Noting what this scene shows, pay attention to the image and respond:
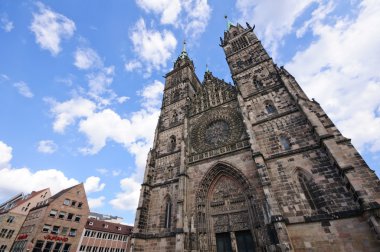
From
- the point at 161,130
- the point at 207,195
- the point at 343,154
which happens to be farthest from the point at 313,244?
the point at 161,130

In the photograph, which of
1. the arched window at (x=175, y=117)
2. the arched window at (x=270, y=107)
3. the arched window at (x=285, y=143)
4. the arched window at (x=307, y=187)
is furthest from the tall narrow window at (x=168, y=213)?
the arched window at (x=270, y=107)

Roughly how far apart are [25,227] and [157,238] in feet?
90.8

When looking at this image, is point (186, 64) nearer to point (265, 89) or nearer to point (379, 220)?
point (265, 89)

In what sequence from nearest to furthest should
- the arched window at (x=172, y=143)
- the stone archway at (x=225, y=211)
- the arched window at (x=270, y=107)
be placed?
the stone archway at (x=225, y=211), the arched window at (x=270, y=107), the arched window at (x=172, y=143)

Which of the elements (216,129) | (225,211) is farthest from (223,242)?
(216,129)

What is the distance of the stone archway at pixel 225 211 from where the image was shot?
12.2 meters

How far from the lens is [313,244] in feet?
30.9

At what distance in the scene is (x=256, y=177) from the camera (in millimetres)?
12781

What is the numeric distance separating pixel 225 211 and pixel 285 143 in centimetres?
621

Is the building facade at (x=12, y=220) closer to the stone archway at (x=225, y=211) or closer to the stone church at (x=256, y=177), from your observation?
the stone church at (x=256, y=177)

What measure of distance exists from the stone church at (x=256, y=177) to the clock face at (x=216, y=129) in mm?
103

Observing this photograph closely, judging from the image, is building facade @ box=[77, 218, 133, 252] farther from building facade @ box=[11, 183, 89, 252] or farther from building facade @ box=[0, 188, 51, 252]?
building facade @ box=[0, 188, 51, 252]

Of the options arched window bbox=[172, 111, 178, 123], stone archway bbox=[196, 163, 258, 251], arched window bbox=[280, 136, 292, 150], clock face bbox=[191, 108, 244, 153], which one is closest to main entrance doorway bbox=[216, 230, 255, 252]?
stone archway bbox=[196, 163, 258, 251]

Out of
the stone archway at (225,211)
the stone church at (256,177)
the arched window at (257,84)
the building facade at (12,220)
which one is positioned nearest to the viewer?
the stone church at (256,177)
